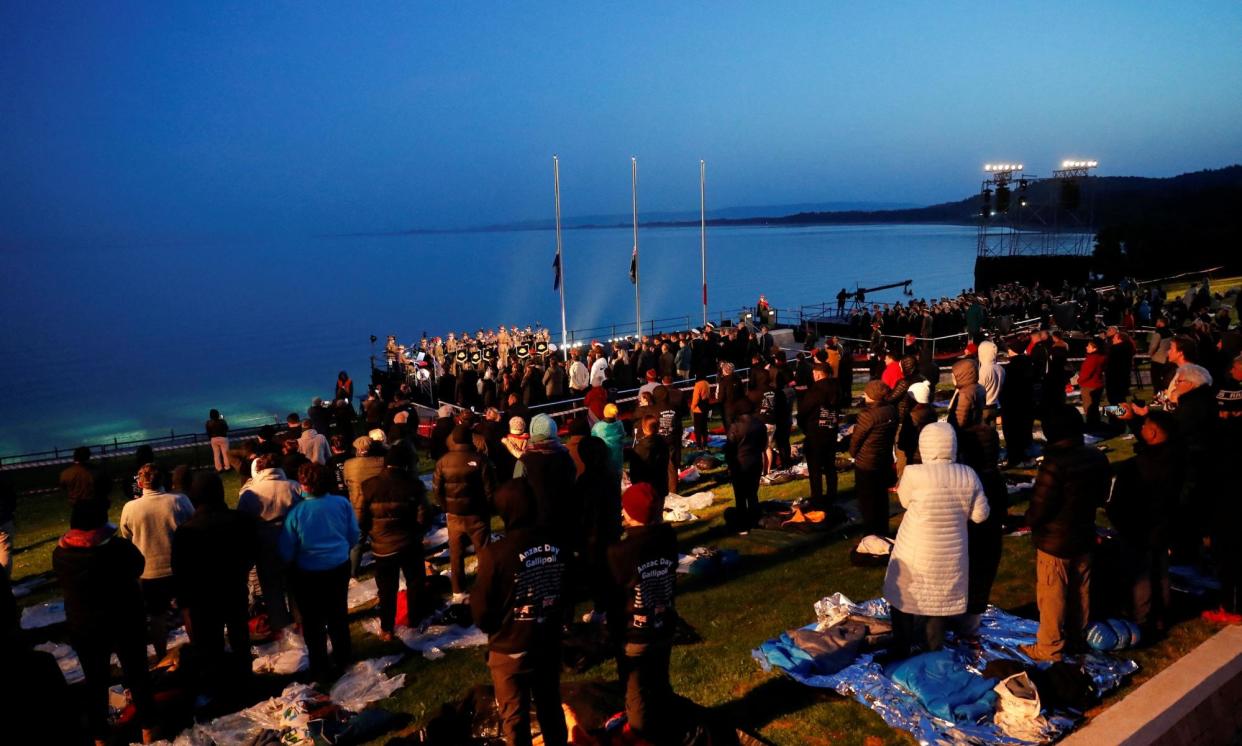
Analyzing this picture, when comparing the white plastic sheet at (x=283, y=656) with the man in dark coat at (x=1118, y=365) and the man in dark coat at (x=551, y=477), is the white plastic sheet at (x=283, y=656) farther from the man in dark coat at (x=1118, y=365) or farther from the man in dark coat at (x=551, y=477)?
the man in dark coat at (x=1118, y=365)

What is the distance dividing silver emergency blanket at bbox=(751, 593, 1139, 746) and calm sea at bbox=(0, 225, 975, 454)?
3533 cm

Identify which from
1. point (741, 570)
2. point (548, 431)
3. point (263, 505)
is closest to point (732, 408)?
point (741, 570)

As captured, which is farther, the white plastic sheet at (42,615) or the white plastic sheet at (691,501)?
the white plastic sheet at (691,501)

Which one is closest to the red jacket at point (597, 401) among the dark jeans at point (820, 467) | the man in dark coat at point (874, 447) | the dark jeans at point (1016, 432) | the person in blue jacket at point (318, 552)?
the dark jeans at point (820, 467)

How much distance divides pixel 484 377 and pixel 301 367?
140ft

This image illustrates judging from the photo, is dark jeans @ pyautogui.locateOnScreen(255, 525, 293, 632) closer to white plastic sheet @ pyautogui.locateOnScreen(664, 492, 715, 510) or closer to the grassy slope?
the grassy slope

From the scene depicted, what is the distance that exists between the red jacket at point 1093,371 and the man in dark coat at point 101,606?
40.0ft

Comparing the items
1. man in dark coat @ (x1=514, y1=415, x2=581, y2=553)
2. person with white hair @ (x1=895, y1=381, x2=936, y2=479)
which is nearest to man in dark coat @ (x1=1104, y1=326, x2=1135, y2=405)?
person with white hair @ (x1=895, y1=381, x2=936, y2=479)

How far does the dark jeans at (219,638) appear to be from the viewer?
235 inches

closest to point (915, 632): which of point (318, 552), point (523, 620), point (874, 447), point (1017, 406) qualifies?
point (874, 447)

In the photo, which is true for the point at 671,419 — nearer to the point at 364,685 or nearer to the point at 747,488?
the point at 747,488

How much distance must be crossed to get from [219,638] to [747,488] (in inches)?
216

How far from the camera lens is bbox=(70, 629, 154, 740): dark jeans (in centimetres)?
539

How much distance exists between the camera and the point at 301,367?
184 feet
